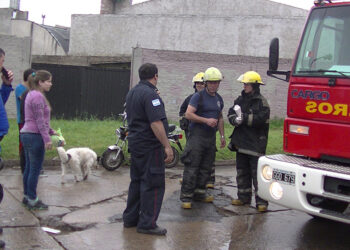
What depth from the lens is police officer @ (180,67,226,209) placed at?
21.0 ft

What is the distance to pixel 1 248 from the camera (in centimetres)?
458

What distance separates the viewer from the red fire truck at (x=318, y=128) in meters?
4.62

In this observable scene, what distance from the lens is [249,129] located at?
6.49 metres

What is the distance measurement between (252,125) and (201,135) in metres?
0.72

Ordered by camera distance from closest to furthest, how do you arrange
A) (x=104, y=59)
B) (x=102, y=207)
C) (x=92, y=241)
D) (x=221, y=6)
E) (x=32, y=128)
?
(x=92, y=241)
(x=32, y=128)
(x=102, y=207)
(x=104, y=59)
(x=221, y=6)

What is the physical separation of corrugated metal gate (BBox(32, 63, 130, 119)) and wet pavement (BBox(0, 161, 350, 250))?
7928 millimetres

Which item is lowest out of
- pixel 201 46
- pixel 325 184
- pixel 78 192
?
pixel 78 192

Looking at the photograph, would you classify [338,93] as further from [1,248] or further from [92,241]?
[1,248]

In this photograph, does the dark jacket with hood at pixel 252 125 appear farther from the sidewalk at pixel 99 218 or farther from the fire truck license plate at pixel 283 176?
the fire truck license plate at pixel 283 176

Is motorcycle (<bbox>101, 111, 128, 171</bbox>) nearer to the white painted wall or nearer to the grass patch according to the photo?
the grass patch

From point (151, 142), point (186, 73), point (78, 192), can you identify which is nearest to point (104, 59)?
point (186, 73)

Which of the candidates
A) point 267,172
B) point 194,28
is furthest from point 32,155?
point 194,28

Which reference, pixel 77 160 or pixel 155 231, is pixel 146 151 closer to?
pixel 155 231

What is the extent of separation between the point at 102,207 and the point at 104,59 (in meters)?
14.5
